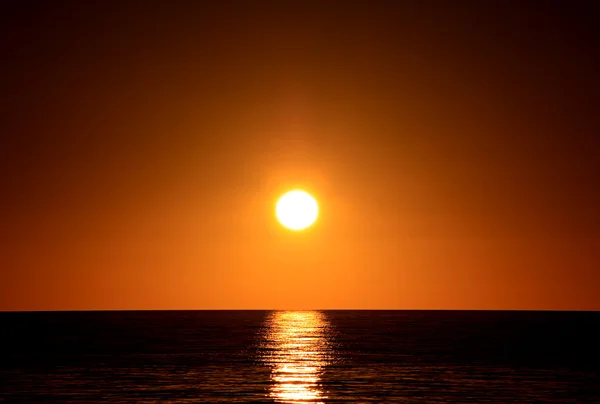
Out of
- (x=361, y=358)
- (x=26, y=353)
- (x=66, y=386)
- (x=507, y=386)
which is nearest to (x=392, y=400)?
(x=507, y=386)

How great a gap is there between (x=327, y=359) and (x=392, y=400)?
3674cm

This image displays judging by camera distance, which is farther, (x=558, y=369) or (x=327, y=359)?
(x=327, y=359)

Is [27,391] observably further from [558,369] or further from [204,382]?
[558,369]

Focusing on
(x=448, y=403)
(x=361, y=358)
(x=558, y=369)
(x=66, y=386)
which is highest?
(x=361, y=358)

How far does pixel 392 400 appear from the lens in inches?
2318

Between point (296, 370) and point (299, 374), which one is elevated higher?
point (296, 370)

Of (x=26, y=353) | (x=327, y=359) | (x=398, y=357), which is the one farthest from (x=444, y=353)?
(x=26, y=353)

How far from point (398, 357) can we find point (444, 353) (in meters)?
11.1

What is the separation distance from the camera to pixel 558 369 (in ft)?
280

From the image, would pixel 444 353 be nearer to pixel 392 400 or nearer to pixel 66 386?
pixel 392 400

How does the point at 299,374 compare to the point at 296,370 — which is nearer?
the point at 299,374

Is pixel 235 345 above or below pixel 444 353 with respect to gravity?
above

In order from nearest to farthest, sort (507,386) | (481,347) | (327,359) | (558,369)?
(507,386) → (558,369) → (327,359) → (481,347)

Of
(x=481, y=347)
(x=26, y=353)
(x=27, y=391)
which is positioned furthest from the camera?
(x=481, y=347)
